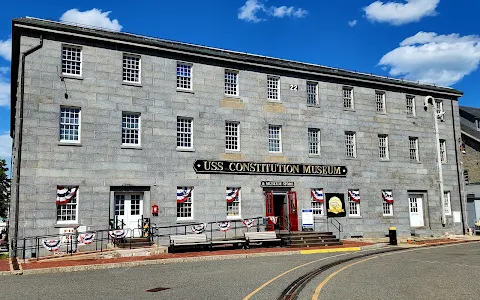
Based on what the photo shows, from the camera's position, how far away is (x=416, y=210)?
31.7 meters

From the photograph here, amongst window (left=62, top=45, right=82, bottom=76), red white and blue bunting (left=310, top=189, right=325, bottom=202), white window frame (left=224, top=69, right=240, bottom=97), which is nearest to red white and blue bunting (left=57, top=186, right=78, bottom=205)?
window (left=62, top=45, right=82, bottom=76)

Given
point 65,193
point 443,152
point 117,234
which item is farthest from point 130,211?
point 443,152

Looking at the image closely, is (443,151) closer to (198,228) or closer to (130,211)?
(198,228)

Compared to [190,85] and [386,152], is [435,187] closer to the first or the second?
[386,152]

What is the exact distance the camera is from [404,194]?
1218 inches

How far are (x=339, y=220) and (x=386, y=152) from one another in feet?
21.6

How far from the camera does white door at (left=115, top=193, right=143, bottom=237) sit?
22219 mm

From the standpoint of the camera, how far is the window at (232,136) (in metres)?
25.7

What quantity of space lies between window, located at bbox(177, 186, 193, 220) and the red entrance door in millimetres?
6190

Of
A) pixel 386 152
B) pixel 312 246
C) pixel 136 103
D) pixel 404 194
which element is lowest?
pixel 312 246

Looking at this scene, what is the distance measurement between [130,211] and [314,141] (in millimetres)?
12560

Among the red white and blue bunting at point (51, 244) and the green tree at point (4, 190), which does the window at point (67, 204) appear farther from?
the green tree at point (4, 190)

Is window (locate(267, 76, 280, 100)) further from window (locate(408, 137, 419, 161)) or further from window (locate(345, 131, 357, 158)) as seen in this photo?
window (locate(408, 137, 419, 161))

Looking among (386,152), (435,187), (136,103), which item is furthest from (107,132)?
(435,187)
